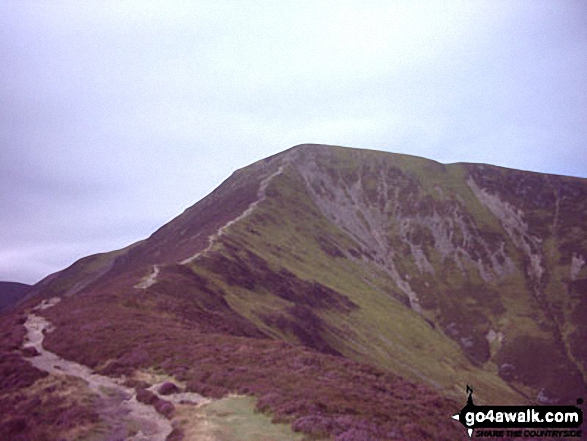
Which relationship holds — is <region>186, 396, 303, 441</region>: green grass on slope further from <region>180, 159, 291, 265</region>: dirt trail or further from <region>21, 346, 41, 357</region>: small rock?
<region>180, 159, 291, 265</region>: dirt trail

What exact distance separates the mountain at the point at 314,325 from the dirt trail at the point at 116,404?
0.66 meters

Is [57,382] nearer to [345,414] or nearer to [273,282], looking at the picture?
[345,414]

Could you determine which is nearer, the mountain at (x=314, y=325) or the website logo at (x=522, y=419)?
the website logo at (x=522, y=419)

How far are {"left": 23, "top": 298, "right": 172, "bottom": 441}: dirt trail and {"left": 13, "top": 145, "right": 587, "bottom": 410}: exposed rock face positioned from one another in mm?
18169

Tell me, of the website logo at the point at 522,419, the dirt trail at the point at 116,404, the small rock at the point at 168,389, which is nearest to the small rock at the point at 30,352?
the dirt trail at the point at 116,404

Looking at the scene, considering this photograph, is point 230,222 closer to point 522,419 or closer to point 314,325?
point 314,325

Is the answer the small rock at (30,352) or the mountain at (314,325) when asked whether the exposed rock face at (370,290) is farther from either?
the small rock at (30,352)

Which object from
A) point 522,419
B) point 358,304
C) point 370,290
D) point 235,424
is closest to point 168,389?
point 235,424

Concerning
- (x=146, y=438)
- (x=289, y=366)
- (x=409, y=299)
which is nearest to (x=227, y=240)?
(x=409, y=299)

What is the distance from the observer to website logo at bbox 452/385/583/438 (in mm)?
23219

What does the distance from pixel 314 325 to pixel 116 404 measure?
6669cm

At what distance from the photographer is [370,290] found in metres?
150

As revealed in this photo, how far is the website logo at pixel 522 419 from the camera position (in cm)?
2322

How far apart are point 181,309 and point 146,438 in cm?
3787
